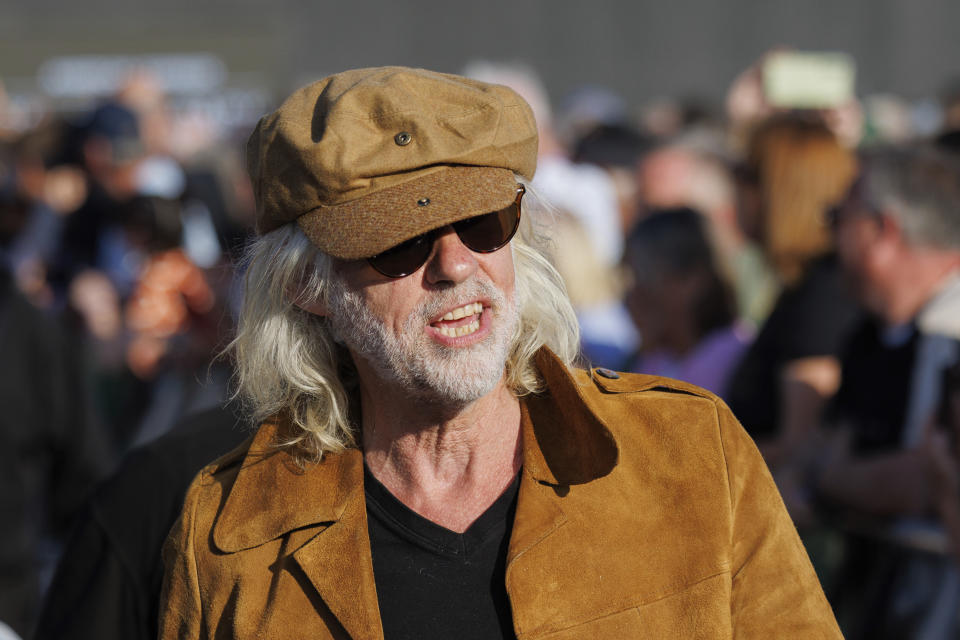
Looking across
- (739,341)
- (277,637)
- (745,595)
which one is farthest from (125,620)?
(739,341)

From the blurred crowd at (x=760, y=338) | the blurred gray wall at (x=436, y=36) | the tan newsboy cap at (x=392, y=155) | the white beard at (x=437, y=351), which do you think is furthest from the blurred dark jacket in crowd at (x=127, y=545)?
the blurred gray wall at (x=436, y=36)

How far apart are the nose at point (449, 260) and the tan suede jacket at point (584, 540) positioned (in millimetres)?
268

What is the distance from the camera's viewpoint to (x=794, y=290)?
14.3 feet

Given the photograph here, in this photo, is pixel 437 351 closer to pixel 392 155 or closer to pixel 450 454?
pixel 450 454

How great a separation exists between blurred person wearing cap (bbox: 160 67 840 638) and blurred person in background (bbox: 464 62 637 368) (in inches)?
78.6

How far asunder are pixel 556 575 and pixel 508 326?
0.45 metres

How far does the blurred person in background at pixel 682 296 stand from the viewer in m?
4.46

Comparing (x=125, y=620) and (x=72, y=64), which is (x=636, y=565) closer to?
(x=125, y=620)

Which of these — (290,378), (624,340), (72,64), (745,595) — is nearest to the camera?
(745,595)

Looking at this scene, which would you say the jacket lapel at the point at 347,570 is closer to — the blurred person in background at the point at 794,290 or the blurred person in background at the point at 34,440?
the blurred person in background at the point at 794,290

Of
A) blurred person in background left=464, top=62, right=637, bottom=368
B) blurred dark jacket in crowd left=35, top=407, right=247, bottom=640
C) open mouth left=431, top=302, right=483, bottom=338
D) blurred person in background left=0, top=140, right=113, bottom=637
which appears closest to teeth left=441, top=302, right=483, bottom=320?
open mouth left=431, top=302, right=483, bottom=338

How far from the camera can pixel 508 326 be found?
87.3 inches

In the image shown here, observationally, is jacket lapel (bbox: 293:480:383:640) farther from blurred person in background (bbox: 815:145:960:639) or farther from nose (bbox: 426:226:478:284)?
blurred person in background (bbox: 815:145:960:639)

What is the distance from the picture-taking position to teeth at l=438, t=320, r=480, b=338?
2184 mm
